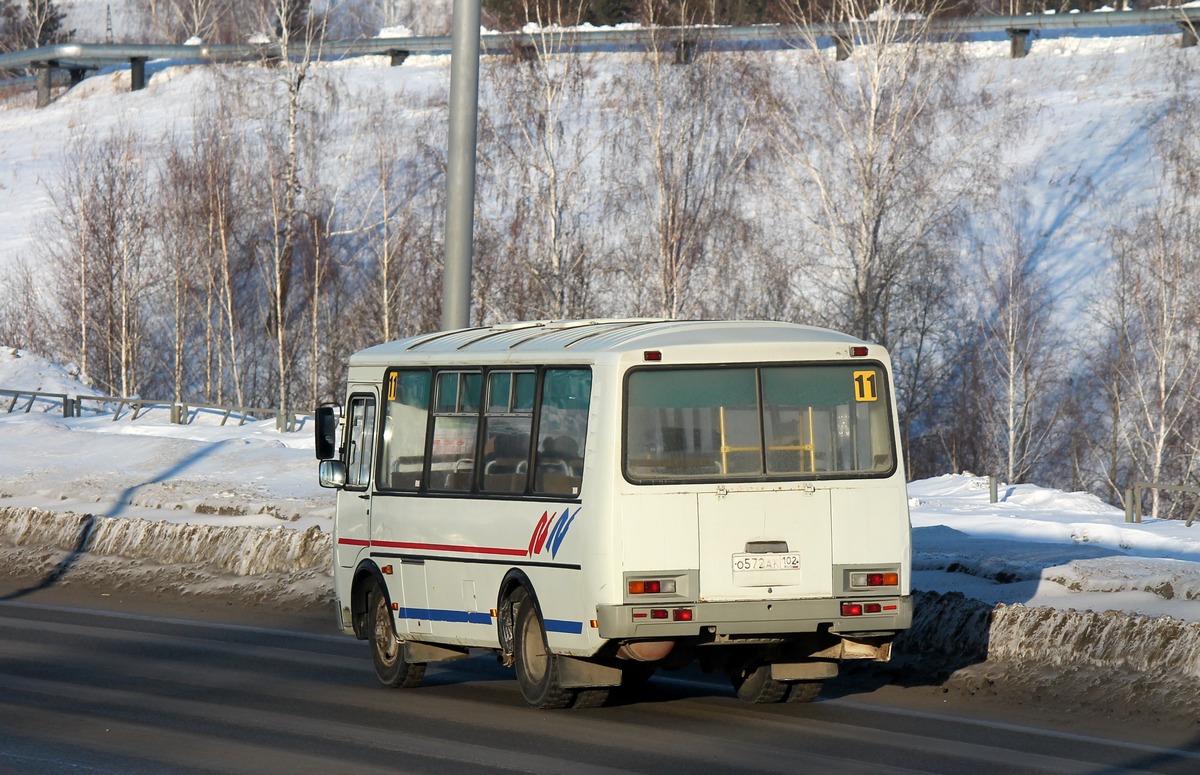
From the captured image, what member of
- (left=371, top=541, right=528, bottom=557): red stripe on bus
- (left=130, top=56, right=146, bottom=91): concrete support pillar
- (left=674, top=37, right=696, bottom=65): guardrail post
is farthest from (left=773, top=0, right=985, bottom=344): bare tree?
(left=130, top=56, right=146, bottom=91): concrete support pillar

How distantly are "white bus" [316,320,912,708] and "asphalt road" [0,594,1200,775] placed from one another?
1.49 feet

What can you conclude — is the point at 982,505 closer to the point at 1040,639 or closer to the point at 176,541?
the point at 176,541

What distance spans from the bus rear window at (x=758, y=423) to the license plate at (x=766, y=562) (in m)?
0.51

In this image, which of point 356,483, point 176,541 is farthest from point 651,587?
point 176,541

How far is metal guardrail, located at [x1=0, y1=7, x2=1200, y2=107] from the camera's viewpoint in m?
48.8

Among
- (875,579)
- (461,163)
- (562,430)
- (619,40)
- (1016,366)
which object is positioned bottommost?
A: (1016,366)

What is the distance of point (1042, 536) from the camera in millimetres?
22000

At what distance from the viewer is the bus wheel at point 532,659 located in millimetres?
11156

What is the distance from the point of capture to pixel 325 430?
13328 mm

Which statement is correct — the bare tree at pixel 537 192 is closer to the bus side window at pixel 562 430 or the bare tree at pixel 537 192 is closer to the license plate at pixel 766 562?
the bus side window at pixel 562 430

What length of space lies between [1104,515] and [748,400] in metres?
18.1

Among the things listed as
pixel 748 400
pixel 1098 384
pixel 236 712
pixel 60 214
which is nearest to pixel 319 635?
pixel 236 712

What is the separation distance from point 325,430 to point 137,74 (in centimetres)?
7709

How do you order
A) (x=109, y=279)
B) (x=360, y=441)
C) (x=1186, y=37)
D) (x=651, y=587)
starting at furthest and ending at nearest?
(x=1186, y=37), (x=109, y=279), (x=360, y=441), (x=651, y=587)
